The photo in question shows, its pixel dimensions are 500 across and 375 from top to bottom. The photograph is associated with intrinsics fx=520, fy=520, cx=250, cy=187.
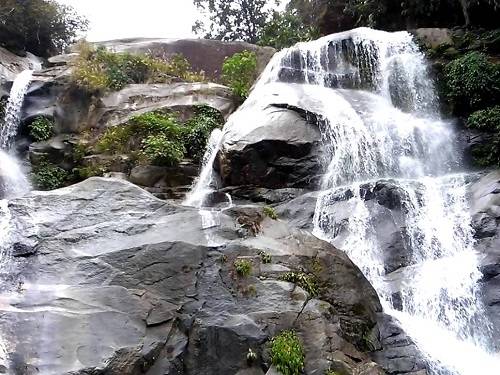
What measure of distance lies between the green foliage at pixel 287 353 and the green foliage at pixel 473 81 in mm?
10202

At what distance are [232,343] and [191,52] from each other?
18726 mm

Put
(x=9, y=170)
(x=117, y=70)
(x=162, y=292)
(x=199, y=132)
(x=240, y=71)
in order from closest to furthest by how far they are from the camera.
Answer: (x=162, y=292) < (x=9, y=170) < (x=199, y=132) < (x=117, y=70) < (x=240, y=71)

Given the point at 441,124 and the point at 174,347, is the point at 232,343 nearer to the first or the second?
the point at 174,347

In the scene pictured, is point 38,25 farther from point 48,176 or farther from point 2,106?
point 48,176

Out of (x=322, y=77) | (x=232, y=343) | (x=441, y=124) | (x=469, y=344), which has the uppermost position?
(x=322, y=77)

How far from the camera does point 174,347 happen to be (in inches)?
262

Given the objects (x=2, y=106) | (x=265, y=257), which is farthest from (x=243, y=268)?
(x=2, y=106)

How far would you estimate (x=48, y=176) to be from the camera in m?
15.1

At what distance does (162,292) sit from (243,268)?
123 cm

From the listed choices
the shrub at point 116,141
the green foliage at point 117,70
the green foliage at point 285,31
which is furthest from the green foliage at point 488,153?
the green foliage at point 285,31

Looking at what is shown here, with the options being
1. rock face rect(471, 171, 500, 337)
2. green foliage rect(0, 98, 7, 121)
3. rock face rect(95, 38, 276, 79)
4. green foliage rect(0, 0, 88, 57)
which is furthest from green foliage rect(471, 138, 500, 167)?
green foliage rect(0, 0, 88, 57)

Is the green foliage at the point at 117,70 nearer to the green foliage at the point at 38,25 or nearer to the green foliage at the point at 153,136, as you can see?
the green foliage at the point at 153,136

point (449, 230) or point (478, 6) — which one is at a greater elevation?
point (478, 6)

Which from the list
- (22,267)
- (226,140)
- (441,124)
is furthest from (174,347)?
(441,124)
